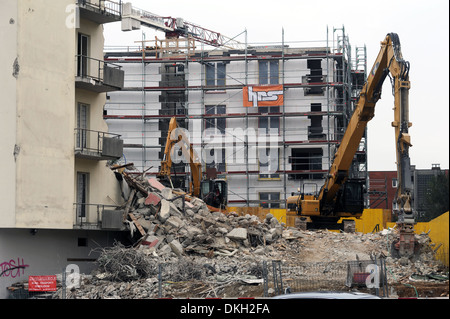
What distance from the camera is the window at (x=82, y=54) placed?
109 ft

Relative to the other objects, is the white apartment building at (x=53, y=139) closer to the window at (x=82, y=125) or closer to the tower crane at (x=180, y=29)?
the window at (x=82, y=125)

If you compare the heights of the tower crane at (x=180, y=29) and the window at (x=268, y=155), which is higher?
the tower crane at (x=180, y=29)

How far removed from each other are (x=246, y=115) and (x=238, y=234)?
102 ft

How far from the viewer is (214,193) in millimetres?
45250

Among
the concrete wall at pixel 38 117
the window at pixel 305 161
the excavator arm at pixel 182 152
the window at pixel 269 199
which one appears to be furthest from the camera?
the window at pixel 305 161

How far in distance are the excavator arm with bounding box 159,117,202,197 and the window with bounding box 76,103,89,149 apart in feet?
26.9

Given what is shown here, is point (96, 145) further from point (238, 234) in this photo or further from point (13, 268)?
point (238, 234)

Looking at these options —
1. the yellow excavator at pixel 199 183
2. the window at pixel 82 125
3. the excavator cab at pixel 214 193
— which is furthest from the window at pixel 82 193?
the excavator cab at pixel 214 193

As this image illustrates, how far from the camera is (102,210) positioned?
32.1m

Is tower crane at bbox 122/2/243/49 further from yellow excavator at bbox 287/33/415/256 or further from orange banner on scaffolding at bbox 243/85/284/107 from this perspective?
yellow excavator at bbox 287/33/415/256

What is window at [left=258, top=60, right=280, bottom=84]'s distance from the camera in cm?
6331

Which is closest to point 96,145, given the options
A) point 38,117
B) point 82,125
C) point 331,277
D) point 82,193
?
point 82,125

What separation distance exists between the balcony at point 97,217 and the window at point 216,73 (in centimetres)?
3217
